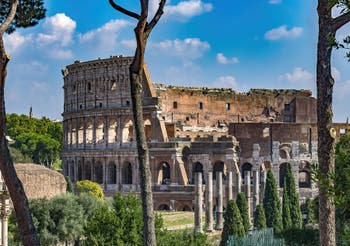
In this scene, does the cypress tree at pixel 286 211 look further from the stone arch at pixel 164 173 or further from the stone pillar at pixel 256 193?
the stone arch at pixel 164 173

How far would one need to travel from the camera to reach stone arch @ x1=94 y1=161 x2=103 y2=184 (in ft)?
143

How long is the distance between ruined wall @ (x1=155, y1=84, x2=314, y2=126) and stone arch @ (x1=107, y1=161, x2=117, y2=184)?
522 cm

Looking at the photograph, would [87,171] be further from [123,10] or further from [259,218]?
[123,10]

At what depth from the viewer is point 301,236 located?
2522 centimetres

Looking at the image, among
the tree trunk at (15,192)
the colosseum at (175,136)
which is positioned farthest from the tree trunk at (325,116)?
the colosseum at (175,136)

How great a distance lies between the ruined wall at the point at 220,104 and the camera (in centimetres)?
4631

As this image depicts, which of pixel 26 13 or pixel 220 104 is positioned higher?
pixel 220 104

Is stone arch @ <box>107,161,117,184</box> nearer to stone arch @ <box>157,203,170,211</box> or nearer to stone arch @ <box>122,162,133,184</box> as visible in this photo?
stone arch @ <box>122,162,133,184</box>

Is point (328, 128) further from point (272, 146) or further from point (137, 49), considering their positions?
point (272, 146)

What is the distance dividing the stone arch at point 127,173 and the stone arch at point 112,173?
2.48 feet

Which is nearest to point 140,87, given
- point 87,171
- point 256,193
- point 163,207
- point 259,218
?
point 259,218

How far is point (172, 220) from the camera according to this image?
28844 mm

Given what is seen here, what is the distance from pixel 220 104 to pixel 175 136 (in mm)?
6527

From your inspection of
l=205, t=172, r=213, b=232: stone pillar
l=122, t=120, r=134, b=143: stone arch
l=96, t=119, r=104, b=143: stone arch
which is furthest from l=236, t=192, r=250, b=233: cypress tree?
l=96, t=119, r=104, b=143: stone arch
